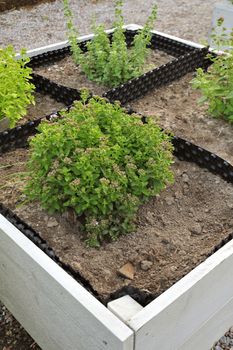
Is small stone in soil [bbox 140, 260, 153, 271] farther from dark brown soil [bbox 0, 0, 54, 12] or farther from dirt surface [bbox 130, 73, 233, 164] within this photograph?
dark brown soil [bbox 0, 0, 54, 12]

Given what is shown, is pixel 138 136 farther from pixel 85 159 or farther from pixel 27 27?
pixel 27 27

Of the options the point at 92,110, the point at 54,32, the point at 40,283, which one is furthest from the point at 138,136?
the point at 54,32

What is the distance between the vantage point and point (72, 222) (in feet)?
7.96

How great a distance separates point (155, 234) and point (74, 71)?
194 cm

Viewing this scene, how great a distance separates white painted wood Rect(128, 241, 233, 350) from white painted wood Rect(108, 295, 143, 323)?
1.6 inches

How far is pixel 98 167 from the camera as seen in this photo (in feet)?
7.38

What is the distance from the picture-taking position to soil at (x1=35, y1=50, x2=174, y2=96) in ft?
12.2

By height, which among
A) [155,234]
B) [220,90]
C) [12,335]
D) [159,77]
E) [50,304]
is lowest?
[12,335]

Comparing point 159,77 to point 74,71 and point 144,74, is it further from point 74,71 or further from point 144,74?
point 74,71

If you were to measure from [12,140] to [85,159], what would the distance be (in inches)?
39.9

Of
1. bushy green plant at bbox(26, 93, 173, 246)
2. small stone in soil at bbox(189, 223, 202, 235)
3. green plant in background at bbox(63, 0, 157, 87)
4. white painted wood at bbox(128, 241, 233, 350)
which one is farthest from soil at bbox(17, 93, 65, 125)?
white painted wood at bbox(128, 241, 233, 350)

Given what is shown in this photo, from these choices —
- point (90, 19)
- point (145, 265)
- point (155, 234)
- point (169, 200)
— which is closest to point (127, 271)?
point (145, 265)

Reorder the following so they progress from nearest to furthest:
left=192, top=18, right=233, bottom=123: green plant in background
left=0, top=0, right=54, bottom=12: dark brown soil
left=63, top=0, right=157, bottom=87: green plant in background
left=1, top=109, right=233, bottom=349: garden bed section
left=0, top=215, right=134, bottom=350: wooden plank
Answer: left=0, top=215, right=134, bottom=350: wooden plank
left=1, top=109, right=233, bottom=349: garden bed section
left=192, top=18, right=233, bottom=123: green plant in background
left=63, top=0, right=157, bottom=87: green plant in background
left=0, top=0, right=54, bottom=12: dark brown soil

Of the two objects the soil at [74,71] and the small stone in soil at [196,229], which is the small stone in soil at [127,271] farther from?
the soil at [74,71]
